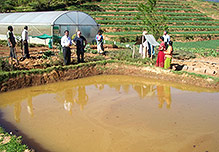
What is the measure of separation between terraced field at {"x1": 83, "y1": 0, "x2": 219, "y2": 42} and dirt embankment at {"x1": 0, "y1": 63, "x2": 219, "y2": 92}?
43.4 ft

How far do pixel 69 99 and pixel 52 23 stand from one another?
11.1 metres

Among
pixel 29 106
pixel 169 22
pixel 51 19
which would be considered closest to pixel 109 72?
pixel 29 106

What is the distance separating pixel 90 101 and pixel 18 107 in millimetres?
2265

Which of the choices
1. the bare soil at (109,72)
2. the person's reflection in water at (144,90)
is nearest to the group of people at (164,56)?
the bare soil at (109,72)

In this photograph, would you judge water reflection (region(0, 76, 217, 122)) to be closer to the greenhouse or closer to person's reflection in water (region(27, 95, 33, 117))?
person's reflection in water (region(27, 95, 33, 117))

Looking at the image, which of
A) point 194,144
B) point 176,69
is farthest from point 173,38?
point 194,144

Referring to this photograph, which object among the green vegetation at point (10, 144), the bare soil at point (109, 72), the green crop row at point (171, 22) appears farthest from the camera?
the green crop row at point (171, 22)

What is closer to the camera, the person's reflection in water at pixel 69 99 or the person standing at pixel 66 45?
the person's reflection in water at pixel 69 99

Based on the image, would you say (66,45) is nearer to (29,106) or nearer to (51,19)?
(29,106)

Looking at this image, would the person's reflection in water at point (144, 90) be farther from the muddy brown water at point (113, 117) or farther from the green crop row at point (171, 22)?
the green crop row at point (171, 22)

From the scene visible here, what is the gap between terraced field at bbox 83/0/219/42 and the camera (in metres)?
29.9

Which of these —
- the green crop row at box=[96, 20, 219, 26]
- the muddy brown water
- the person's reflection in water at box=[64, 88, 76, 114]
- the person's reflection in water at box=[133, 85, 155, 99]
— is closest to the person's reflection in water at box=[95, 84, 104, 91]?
the muddy brown water

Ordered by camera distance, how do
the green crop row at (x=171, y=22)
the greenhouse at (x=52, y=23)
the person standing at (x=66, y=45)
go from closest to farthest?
the person standing at (x=66, y=45) < the greenhouse at (x=52, y=23) < the green crop row at (x=171, y=22)

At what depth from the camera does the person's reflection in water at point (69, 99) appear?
7521 millimetres
